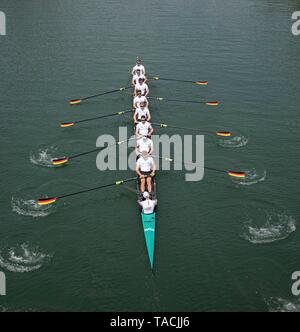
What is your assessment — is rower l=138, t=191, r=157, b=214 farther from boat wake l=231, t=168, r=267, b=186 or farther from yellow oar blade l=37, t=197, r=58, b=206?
boat wake l=231, t=168, r=267, b=186

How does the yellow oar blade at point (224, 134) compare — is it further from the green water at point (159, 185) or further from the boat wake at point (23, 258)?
the boat wake at point (23, 258)

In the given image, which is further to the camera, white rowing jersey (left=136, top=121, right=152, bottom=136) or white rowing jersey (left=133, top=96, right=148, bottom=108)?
white rowing jersey (left=133, top=96, right=148, bottom=108)

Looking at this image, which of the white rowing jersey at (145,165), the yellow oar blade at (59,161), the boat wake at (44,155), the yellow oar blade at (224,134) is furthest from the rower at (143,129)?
the boat wake at (44,155)

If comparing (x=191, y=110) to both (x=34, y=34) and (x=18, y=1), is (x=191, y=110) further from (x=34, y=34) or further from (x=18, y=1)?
(x=18, y=1)

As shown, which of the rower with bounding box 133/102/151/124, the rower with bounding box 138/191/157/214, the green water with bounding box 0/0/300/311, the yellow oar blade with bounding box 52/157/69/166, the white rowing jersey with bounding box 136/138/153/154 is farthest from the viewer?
the rower with bounding box 133/102/151/124

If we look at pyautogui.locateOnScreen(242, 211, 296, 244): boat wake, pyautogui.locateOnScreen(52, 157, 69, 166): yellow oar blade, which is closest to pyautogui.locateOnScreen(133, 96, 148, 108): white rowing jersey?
pyautogui.locateOnScreen(52, 157, 69, 166): yellow oar blade

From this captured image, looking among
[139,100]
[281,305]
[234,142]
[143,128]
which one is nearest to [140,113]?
[139,100]

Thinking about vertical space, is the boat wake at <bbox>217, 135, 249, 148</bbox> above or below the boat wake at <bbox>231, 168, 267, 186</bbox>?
above
